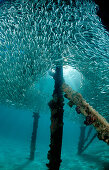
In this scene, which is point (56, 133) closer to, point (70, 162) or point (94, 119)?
point (94, 119)

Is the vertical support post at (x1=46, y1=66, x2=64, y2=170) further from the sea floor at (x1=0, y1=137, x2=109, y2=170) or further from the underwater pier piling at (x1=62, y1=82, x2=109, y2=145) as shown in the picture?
the sea floor at (x1=0, y1=137, x2=109, y2=170)

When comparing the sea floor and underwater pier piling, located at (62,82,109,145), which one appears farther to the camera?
the sea floor

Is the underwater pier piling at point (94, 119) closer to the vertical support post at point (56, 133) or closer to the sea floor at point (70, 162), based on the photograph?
the vertical support post at point (56, 133)

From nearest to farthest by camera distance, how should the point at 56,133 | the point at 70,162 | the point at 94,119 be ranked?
the point at 94,119 → the point at 56,133 → the point at 70,162

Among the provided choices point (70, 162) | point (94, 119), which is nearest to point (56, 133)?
point (94, 119)

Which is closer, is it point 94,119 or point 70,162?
point 94,119

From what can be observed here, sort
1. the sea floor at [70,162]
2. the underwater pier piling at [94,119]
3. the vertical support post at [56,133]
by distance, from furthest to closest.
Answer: the sea floor at [70,162]
the vertical support post at [56,133]
the underwater pier piling at [94,119]

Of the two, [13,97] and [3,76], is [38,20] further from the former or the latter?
[13,97]

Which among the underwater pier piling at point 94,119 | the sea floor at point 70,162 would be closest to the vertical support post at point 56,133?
the underwater pier piling at point 94,119

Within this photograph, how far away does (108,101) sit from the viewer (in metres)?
11.0

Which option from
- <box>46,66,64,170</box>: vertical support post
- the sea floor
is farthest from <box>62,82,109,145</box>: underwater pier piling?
the sea floor

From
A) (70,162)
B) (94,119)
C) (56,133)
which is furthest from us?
(70,162)

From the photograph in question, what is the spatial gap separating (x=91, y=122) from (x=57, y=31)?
4594 millimetres

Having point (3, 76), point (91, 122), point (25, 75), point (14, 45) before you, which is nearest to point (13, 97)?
point (3, 76)
